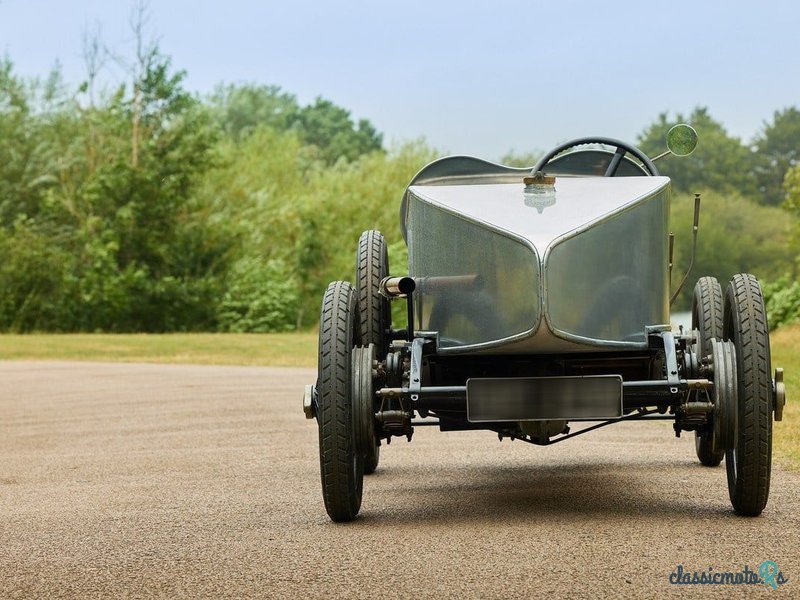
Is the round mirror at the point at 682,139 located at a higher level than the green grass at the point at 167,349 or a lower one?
higher

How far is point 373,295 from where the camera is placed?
7332 millimetres

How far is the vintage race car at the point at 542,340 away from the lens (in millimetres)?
5832

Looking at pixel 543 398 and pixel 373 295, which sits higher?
pixel 373 295

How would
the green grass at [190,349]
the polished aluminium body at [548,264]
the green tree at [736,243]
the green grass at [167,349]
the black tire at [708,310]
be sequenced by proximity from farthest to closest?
the green tree at [736,243], the green grass at [167,349], the green grass at [190,349], the black tire at [708,310], the polished aluminium body at [548,264]

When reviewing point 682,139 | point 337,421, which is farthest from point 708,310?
point 337,421

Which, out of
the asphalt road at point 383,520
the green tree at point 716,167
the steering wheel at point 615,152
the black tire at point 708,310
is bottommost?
the asphalt road at point 383,520

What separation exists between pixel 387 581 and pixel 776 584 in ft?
4.46

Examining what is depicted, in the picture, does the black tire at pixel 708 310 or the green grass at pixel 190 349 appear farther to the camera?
the green grass at pixel 190 349

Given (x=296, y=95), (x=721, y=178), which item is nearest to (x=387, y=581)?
(x=721, y=178)

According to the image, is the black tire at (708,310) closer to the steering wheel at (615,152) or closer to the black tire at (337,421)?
the steering wheel at (615,152)

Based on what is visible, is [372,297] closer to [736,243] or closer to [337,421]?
[337,421]

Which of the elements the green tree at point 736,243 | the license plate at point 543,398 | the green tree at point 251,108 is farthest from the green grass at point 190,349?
the green tree at point 251,108

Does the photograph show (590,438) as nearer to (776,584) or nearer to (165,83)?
(776,584)

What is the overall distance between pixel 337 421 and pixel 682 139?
2670 millimetres
